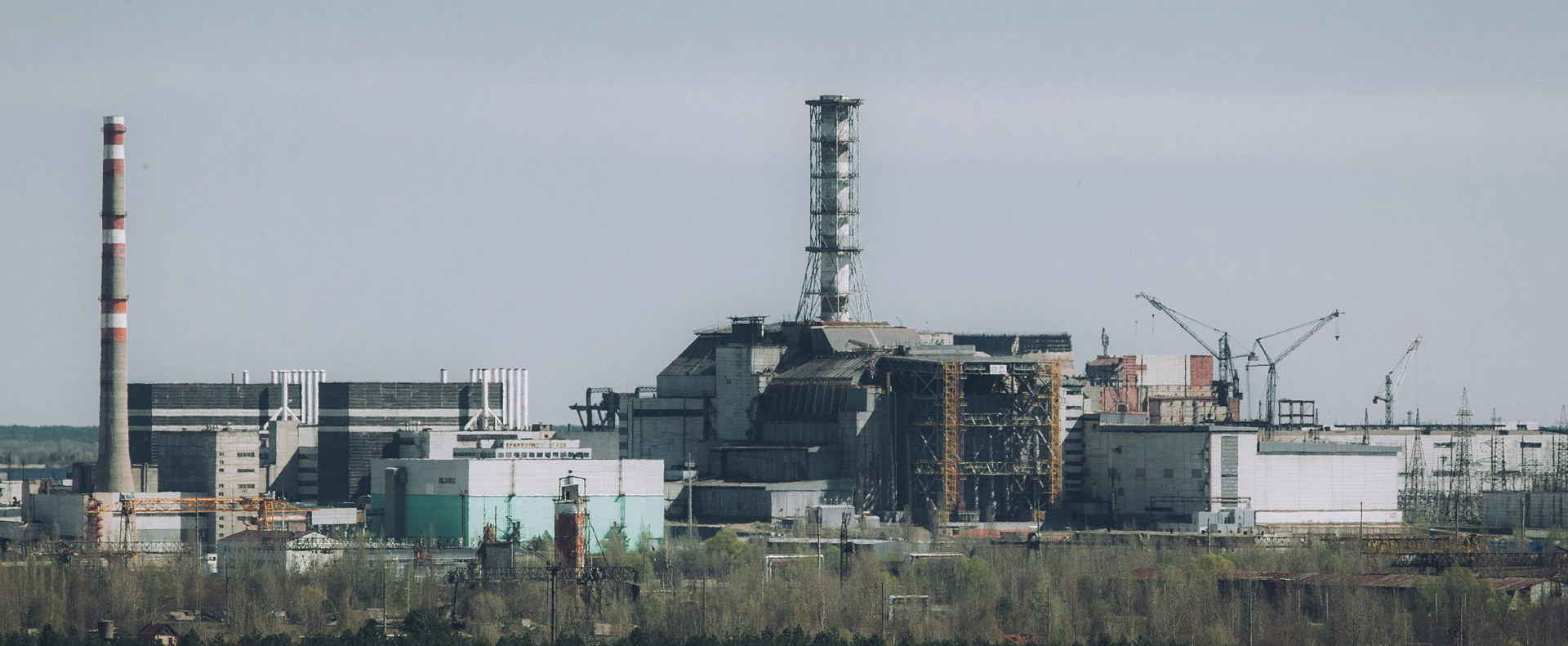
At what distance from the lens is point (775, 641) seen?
355 ft

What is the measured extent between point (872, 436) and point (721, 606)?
50542 millimetres

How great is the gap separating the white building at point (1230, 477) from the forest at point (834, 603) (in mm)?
22805

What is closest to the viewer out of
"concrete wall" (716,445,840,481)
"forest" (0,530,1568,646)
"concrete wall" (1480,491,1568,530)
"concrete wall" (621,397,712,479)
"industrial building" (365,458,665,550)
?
"forest" (0,530,1568,646)

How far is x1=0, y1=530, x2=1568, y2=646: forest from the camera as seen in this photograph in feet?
377

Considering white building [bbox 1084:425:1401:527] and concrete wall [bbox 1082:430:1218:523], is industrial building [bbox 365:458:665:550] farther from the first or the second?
white building [bbox 1084:425:1401:527]

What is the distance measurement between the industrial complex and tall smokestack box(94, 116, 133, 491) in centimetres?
14

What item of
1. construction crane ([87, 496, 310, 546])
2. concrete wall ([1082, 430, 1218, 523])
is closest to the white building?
concrete wall ([1082, 430, 1218, 523])

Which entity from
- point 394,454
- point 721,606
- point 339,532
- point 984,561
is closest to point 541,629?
point 721,606

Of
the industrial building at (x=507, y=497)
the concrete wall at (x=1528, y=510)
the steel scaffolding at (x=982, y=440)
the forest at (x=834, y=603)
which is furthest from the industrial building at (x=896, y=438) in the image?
the concrete wall at (x=1528, y=510)

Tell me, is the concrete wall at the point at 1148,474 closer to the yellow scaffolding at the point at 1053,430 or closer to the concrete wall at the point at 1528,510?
the yellow scaffolding at the point at 1053,430

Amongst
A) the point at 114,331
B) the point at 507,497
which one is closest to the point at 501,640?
the point at 507,497

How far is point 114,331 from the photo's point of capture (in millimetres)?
163000

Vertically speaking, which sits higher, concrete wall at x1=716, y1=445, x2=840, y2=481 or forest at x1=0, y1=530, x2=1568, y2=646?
concrete wall at x1=716, y1=445, x2=840, y2=481

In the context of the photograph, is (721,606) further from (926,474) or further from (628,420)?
(628,420)
